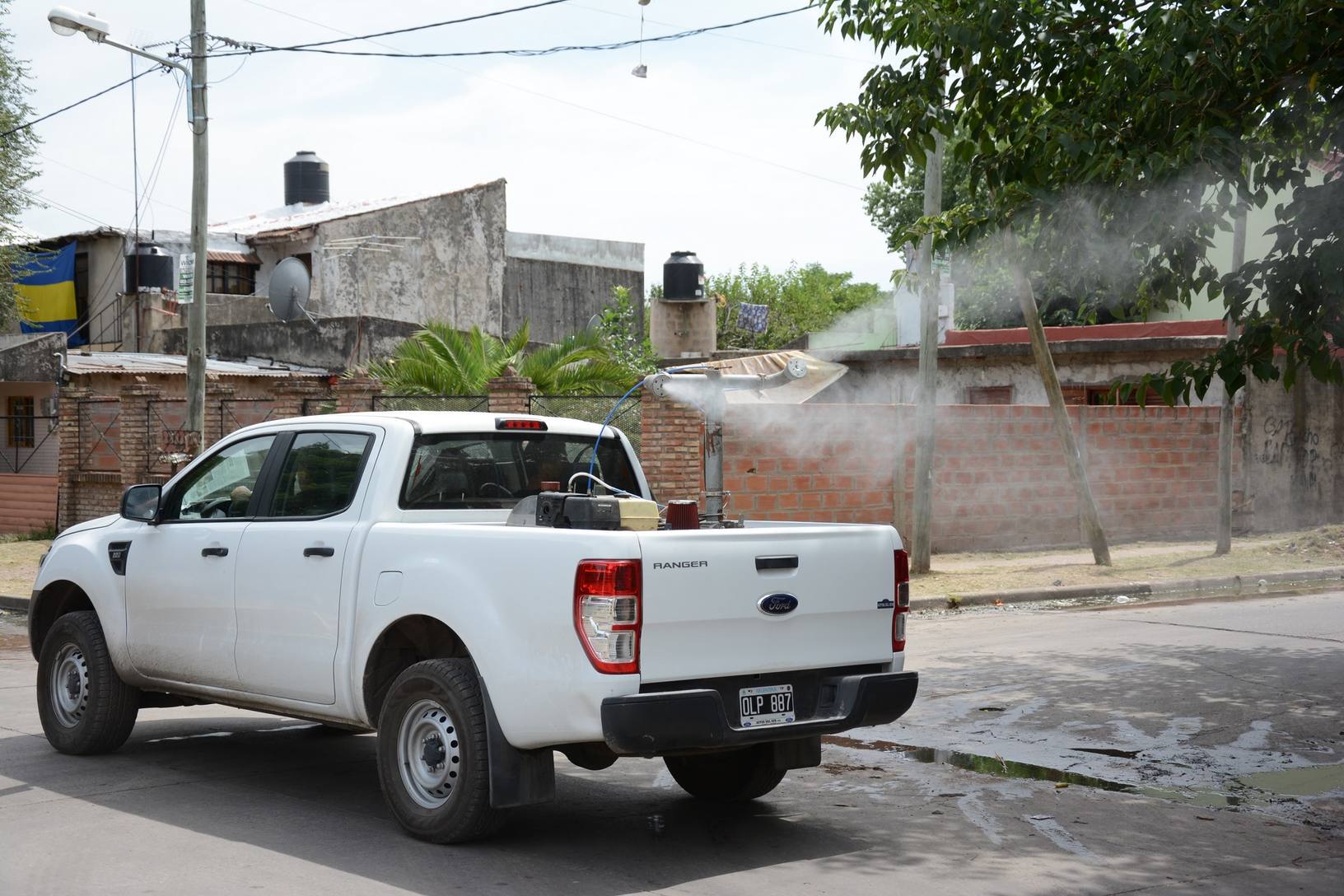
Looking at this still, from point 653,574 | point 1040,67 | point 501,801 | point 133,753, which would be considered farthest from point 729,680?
point 1040,67

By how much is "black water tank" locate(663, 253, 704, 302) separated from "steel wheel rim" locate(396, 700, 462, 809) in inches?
1379

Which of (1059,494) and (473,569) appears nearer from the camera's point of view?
(473,569)

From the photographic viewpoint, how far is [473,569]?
5.75m

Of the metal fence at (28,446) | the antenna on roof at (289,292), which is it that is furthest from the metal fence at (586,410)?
the antenna on roof at (289,292)

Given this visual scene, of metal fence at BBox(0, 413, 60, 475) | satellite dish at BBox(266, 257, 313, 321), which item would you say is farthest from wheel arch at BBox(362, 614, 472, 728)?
satellite dish at BBox(266, 257, 313, 321)

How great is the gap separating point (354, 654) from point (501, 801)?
3.47ft

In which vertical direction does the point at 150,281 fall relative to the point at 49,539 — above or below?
above

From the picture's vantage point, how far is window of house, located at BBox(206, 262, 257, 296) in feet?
125

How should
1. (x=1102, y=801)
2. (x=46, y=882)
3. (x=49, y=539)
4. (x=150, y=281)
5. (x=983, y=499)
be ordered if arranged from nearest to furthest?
(x=46, y=882) < (x=1102, y=801) < (x=983, y=499) < (x=49, y=539) < (x=150, y=281)

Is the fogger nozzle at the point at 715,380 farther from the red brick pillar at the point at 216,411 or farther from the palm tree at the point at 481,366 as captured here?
the red brick pillar at the point at 216,411

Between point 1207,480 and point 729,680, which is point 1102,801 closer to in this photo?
point 729,680

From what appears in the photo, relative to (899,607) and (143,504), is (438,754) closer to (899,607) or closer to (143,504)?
(899,607)

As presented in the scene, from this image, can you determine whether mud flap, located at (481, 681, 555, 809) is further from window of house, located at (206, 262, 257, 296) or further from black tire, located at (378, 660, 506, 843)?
window of house, located at (206, 262, 257, 296)

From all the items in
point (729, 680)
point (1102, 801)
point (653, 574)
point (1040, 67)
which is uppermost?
point (1040, 67)
